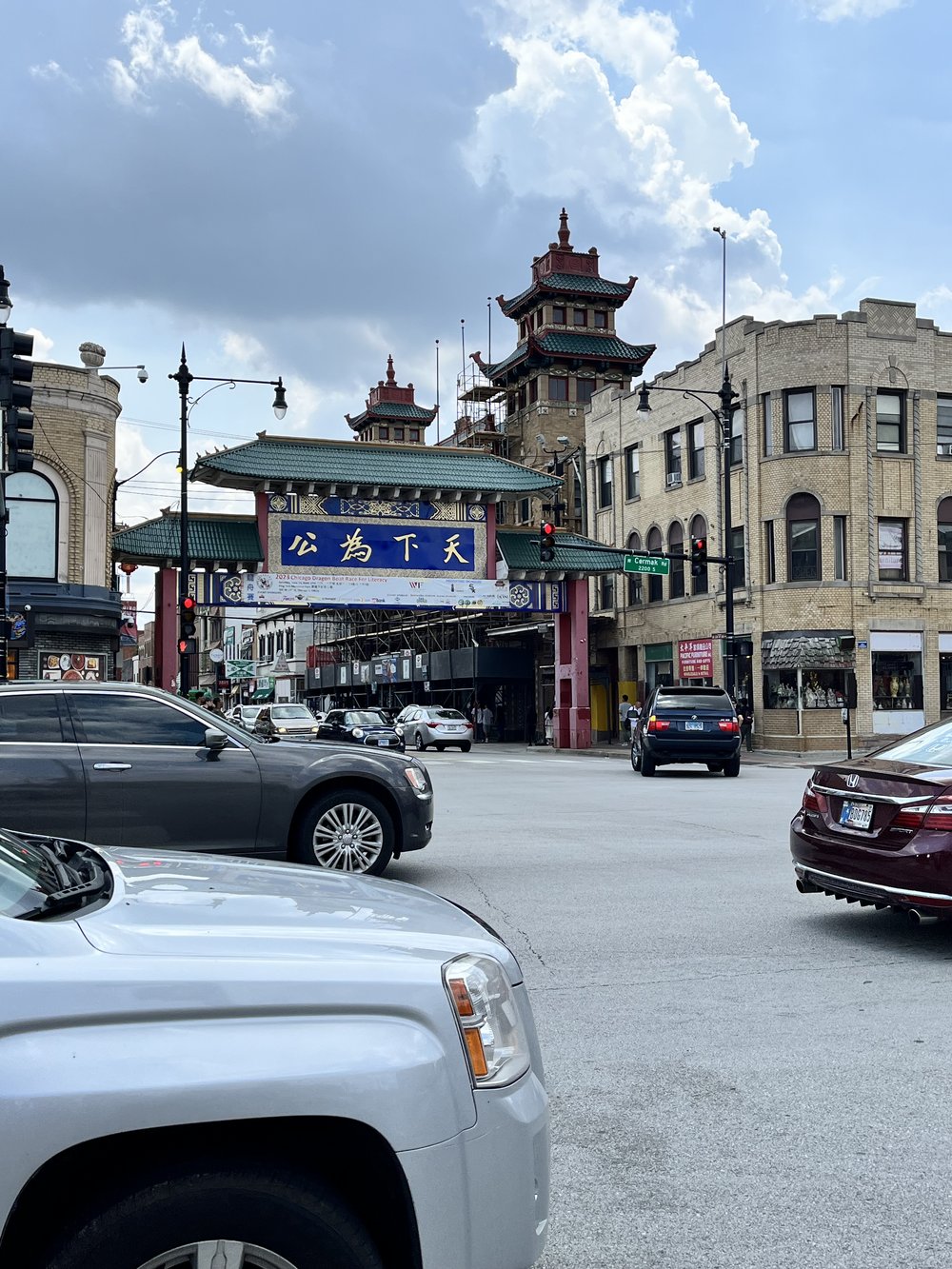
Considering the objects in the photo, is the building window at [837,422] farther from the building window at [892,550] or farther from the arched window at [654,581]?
the arched window at [654,581]

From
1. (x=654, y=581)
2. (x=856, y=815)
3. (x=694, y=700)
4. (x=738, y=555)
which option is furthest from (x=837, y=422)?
(x=856, y=815)

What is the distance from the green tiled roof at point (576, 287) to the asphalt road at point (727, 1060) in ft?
198

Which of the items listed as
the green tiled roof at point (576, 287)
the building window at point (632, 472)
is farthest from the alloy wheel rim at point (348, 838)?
the green tiled roof at point (576, 287)

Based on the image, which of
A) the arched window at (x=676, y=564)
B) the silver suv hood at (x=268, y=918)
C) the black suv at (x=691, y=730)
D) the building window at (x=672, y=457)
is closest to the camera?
the silver suv hood at (x=268, y=918)

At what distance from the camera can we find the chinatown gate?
40.1 metres

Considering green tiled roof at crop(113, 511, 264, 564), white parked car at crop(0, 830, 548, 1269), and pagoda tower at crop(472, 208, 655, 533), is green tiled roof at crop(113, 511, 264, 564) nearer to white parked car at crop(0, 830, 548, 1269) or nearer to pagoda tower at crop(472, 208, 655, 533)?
pagoda tower at crop(472, 208, 655, 533)

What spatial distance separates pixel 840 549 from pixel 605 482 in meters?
14.5

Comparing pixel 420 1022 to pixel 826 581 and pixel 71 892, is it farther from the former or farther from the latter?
pixel 826 581

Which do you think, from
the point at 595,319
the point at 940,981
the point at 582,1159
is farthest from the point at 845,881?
the point at 595,319

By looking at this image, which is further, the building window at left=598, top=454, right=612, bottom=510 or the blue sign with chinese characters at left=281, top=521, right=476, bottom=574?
the building window at left=598, top=454, right=612, bottom=510

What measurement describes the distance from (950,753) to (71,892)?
651 centimetres

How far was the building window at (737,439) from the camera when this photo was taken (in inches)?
1630

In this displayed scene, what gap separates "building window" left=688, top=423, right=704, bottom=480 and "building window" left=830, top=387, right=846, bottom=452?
5648mm

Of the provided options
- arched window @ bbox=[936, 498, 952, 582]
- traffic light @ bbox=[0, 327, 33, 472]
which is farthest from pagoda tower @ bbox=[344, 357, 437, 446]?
traffic light @ bbox=[0, 327, 33, 472]
